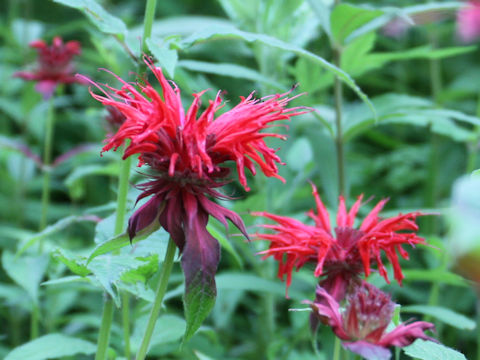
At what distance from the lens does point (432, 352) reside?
0.70 meters

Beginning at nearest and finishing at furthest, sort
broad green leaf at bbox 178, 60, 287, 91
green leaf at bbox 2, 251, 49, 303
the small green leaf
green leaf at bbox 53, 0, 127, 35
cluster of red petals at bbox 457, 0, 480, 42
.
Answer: the small green leaf → green leaf at bbox 53, 0, 127, 35 → broad green leaf at bbox 178, 60, 287, 91 → green leaf at bbox 2, 251, 49, 303 → cluster of red petals at bbox 457, 0, 480, 42

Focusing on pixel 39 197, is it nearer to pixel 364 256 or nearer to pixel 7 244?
pixel 7 244

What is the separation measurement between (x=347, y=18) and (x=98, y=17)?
487mm

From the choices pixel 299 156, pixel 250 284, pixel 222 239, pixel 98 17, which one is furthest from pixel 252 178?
pixel 98 17

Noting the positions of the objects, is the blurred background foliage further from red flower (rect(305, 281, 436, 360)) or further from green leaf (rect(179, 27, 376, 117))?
red flower (rect(305, 281, 436, 360))

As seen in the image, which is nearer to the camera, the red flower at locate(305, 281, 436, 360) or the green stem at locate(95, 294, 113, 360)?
the red flower at locate(305, 281, 436, 360)

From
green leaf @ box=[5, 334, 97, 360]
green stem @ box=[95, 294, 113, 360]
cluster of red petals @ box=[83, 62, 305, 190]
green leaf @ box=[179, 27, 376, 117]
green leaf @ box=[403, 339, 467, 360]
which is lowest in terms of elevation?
green leaf @ box=[5, 334, 97, 360]

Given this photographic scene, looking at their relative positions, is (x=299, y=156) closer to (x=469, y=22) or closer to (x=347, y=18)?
(x=347, y=18)

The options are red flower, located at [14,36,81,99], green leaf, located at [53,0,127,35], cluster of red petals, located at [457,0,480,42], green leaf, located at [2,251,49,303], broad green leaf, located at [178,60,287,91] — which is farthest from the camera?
cluster of red petals, located at [457,0,480,42]

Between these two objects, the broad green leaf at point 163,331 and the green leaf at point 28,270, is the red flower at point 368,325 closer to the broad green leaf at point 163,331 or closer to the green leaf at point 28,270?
the broad green leaf at point 163,331

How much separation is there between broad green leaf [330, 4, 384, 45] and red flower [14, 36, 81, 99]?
2.29 ft

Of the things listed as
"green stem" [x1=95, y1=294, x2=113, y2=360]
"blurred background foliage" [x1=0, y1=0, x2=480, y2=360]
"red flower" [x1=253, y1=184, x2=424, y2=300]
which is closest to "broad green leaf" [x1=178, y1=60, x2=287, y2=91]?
"blurred background foliage" [x1=0, y1=0, x2=480, y2=360]

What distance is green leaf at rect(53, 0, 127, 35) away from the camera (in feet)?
2.39

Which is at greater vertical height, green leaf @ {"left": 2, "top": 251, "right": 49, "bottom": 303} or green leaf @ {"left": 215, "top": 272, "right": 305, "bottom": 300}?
green leaf @ {"left": 215, "top": 272, "right": 305, "bottom": 300}
